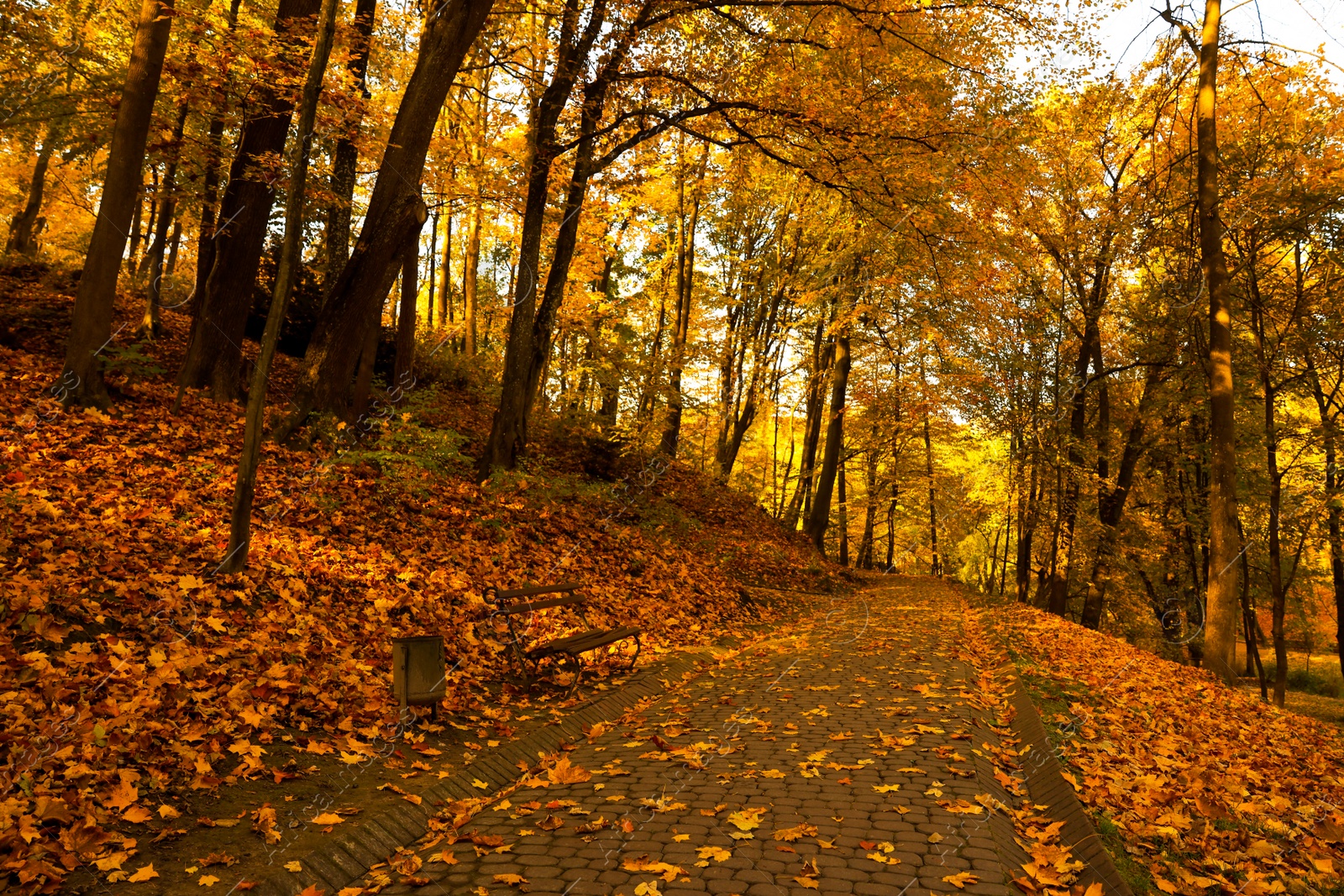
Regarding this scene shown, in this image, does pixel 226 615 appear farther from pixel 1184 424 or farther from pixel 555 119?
pixel 1184 424

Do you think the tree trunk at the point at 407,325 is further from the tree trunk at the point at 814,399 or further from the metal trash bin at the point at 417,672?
the tree trunk at the point at 814,399

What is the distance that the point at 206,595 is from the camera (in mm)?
5902

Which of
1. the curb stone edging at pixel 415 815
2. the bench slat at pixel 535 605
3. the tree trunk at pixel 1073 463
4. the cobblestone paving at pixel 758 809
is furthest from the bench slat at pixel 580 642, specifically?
the tree trunk at pixel 1073 463

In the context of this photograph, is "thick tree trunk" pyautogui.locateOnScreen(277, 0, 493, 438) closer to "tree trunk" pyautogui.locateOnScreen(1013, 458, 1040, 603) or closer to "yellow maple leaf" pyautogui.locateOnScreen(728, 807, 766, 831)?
"yellow maple leaf" pyautogui.locateOnScreen(728, 807, 766, 831)

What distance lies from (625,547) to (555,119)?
22.6ft

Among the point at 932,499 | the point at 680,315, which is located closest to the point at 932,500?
the point at 932,499

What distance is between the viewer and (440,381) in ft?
58.2

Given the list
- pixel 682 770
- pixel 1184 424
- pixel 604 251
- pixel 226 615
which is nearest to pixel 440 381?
pixel 604 251

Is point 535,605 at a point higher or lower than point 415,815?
higher

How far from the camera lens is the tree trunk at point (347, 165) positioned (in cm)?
1220

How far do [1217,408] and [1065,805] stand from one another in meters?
8.45

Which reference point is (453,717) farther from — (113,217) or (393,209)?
(113,217)

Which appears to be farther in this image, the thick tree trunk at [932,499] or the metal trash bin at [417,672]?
the thick tree trunk at [932,499]

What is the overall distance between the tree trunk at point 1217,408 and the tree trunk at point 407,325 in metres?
12.6
